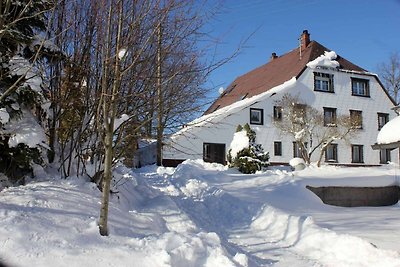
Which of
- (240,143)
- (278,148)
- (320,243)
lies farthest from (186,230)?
(278,148)

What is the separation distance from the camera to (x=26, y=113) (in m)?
6.81

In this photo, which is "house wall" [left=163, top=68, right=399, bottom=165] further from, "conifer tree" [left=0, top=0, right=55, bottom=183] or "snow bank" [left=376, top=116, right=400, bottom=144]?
"conifer tree" [left=0, top=0, right=55, bottom=183]

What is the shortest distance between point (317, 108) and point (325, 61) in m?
3.59

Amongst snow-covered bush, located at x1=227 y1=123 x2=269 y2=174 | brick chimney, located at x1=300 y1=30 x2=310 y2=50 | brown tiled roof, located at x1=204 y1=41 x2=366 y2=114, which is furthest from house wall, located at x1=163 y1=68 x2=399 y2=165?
snow-covered bush, located at x1=227 y1=123 x2=269 y2=174

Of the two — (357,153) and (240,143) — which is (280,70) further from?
(240,143)

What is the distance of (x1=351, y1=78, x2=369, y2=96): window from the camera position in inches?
1203

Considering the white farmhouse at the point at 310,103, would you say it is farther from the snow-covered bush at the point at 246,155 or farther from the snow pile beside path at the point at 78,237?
the snow pile beside path at the point at 78,237

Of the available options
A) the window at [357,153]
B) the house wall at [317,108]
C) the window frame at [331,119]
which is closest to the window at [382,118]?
the house wall at [317,108]

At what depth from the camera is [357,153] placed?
29984 mm

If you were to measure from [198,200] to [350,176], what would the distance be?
6716 mm

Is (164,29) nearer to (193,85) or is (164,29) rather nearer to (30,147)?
(193,85)

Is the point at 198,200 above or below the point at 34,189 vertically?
below

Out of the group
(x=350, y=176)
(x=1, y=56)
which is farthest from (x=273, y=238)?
(x=350, y=176)

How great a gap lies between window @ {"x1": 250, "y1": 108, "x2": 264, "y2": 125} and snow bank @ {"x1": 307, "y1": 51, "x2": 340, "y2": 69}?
5135 mm
